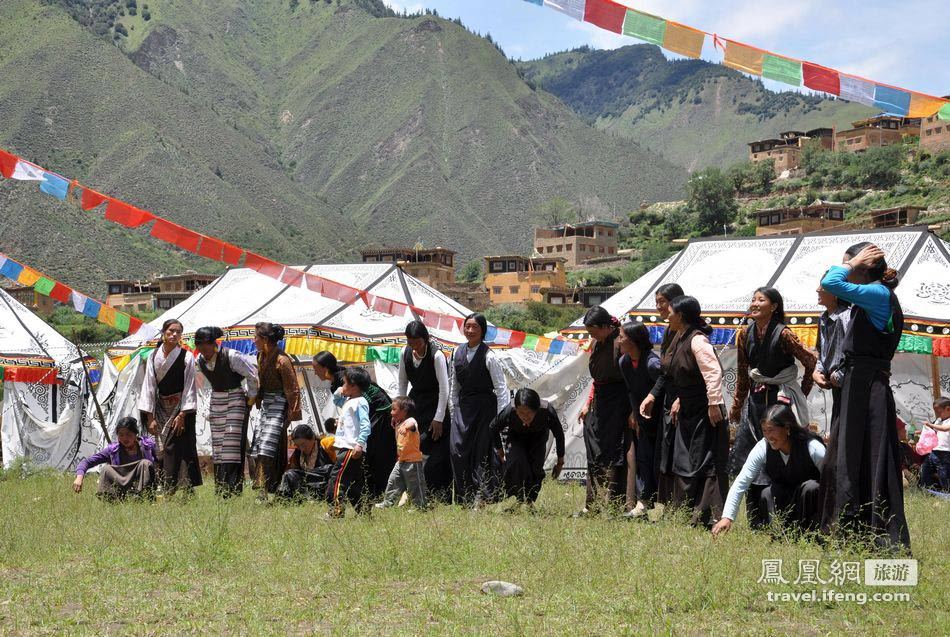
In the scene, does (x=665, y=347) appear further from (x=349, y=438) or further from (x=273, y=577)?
(x=273, y=577)

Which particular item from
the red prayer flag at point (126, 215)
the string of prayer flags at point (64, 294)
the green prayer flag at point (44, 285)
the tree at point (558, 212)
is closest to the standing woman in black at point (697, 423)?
the red prayer flag at point (126, 215)

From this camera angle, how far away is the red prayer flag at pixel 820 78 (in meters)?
6.08

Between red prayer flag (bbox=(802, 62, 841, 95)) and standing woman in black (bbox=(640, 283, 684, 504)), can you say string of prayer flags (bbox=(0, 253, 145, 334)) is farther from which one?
red prayer flag (bbox=(802, 62, 841, 95))

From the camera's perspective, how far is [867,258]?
15.3 ft

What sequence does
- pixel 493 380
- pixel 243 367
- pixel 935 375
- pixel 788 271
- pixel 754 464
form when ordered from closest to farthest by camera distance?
1. pixel 754 464
2. pixel 493 380
3. pixel 243 367
4. pixel 935 375
5. pixel 788 271

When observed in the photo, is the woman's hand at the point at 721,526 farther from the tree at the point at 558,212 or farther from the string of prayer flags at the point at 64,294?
the tree at the point at 558,212

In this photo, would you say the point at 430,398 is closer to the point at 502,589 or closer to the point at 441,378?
the point at 441,378

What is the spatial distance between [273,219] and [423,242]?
47.7ft

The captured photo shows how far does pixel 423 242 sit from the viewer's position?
99375 mm

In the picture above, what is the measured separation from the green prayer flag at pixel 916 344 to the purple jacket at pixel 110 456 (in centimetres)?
661

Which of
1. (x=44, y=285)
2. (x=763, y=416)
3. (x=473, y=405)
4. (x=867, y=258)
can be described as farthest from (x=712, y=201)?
(x=867, y=258)

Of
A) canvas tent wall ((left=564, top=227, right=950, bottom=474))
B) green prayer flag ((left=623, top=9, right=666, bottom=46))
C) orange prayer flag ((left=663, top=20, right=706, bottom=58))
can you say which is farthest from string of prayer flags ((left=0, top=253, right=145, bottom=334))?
orange prayer flag ((left=663, top=20, right=706, bottom=58))

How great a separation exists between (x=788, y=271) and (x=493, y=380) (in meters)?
4.97

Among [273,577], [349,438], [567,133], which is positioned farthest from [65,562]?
[567,133]
